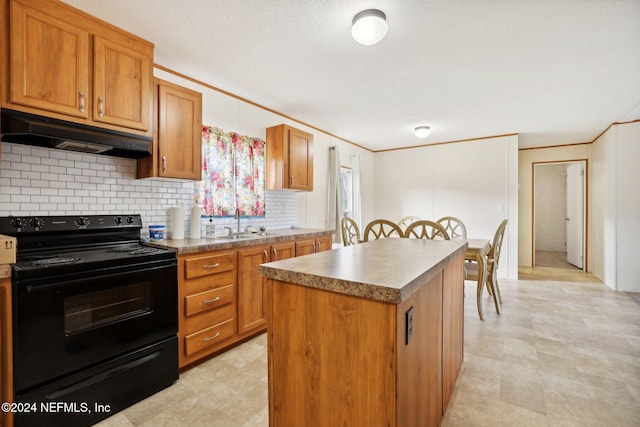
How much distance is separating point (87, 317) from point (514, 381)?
9.08 ft

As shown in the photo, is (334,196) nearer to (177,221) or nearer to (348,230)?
(348,230)

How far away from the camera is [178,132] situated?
2457mm

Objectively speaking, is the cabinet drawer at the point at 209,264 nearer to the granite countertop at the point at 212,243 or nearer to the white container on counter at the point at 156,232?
the granite countertop at the point at 212,243

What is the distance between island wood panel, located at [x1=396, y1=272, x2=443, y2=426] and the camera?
0.97 m

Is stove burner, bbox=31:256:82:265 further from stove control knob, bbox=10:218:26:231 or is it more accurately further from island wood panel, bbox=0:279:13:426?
stove control knob, bbox=10:218:26:231

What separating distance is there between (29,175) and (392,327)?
2.45 meters

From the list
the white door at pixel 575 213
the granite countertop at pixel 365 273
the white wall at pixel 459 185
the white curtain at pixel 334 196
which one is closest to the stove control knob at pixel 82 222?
the granite countertop at pixel 365 273

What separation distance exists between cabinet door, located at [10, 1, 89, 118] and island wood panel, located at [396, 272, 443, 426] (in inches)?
86.9

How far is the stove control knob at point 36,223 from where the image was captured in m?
1.85

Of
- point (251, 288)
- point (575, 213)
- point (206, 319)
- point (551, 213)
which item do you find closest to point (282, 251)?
point (251, 288)

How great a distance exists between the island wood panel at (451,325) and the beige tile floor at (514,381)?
157 millimetres

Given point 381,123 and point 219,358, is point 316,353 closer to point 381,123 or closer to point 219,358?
point 219,358

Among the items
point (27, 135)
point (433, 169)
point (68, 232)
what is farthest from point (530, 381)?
point (433, 169)

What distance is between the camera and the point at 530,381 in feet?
6.71
